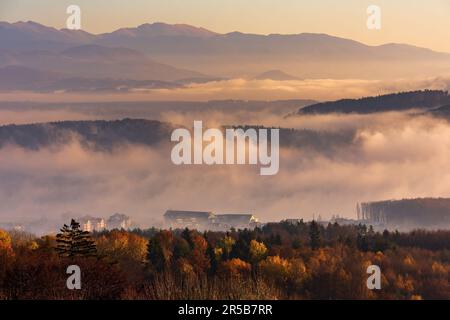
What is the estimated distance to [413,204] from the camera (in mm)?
153375

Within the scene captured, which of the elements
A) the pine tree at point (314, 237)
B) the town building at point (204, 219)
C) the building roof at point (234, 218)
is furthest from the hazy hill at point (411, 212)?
the pine tree at point (314, 237)

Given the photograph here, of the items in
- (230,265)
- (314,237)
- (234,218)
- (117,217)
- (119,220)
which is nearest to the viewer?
(230,265)

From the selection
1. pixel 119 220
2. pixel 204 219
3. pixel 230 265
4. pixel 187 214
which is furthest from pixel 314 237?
pixel 187 214

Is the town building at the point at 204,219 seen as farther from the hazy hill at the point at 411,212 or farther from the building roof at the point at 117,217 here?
the hazy hill at the point at 411,212

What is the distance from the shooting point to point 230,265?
6850cm

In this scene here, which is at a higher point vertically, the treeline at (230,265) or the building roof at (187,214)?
the building roof at (187,214)

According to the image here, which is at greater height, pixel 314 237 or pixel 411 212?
pixel 411 212

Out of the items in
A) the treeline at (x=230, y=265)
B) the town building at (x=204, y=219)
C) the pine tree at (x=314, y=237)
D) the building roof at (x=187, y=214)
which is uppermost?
the building roof at (x=187, y=214)

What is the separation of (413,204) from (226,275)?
97576mm

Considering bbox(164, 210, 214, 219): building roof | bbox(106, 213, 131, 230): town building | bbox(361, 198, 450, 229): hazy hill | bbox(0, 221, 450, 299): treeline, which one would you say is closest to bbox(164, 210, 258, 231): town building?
bbox(164, 210, 214, 219): building roof

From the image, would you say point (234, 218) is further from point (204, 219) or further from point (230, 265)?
point (230, 265)

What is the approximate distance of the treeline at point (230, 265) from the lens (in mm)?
44000
